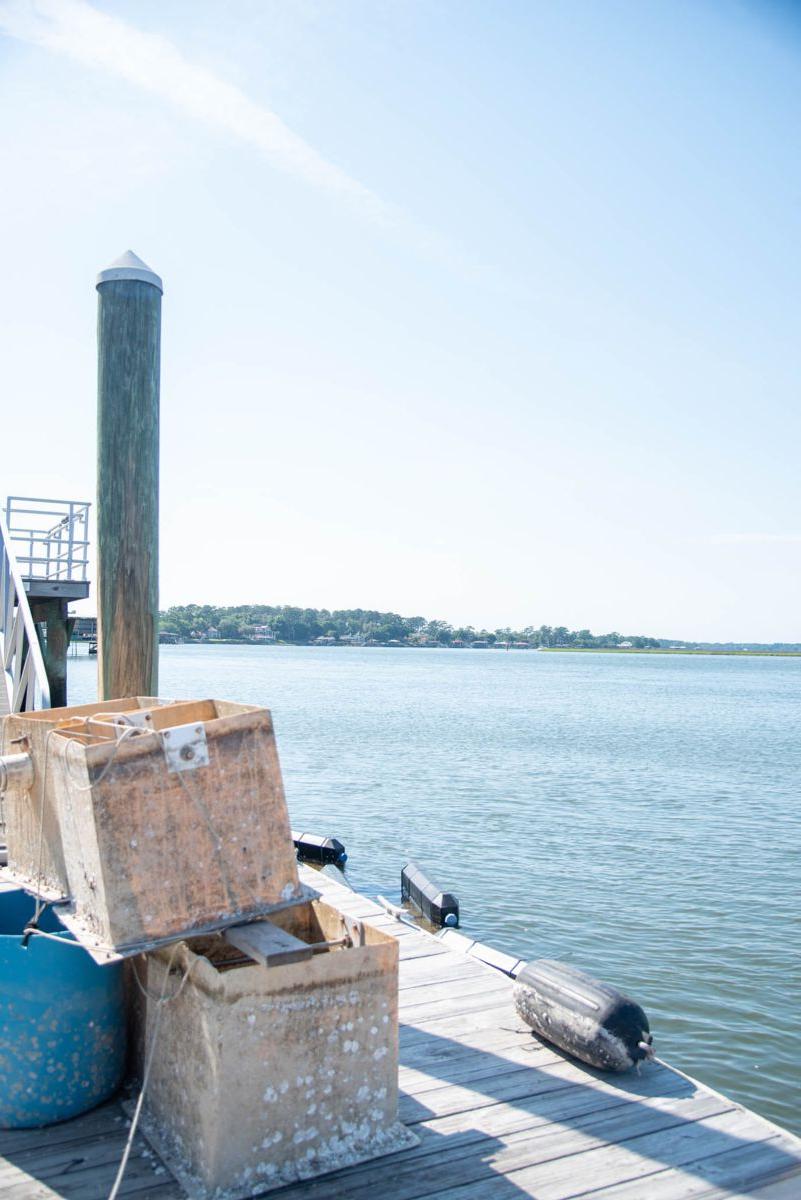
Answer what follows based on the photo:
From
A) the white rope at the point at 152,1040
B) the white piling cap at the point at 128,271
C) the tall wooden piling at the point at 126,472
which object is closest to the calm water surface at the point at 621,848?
the white rope at the point at 152,1040

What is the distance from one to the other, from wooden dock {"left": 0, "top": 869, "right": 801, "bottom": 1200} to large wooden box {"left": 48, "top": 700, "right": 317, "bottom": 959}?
3.37 ft

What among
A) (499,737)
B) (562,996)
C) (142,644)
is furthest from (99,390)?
(499,737)

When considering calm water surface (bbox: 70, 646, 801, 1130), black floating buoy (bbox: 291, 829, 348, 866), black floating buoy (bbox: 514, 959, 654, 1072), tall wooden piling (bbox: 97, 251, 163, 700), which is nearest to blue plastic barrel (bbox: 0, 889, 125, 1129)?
tall wooden piling (bbox: 97, 251, 163, 700)

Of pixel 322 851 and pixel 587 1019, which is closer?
pixel 587 1019

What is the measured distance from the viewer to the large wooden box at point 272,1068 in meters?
3.74

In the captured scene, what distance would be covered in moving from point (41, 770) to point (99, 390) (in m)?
2.38

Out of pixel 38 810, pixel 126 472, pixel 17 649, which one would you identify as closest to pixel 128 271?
pixel 126 472

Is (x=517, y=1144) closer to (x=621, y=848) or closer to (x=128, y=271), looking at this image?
(x=128, y=271)

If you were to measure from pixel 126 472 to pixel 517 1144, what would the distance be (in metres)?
4.07

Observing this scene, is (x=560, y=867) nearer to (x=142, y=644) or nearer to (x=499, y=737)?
Result: (x=142, y=644)

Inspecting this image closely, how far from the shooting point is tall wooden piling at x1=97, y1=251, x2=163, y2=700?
5691mm

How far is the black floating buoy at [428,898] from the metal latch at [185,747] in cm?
746

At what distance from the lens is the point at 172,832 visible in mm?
3803

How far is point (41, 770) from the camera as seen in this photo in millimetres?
4566
